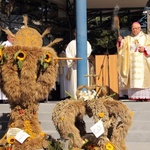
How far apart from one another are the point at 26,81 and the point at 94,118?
0.93m

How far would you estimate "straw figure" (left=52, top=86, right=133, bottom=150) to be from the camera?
14.9 feet

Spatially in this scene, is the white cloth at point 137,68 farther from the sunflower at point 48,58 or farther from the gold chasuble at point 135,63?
the sunflower at point 48,58

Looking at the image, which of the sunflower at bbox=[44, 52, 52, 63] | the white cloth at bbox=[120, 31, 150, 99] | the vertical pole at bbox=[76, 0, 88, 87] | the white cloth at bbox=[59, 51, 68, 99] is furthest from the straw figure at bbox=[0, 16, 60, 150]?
the white cloth at bbox=[59, 51, 68, 99]

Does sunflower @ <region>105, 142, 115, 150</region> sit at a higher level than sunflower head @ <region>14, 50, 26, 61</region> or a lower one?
lower

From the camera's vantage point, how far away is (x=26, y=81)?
191 inches

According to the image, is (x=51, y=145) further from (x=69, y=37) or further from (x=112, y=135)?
(x=69, y=37)

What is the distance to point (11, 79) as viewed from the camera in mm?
4844

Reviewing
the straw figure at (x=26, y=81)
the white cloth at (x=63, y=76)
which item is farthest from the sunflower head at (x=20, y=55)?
the white cloth at (x=63, y=76)

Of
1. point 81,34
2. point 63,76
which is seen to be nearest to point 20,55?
→ point 81,34

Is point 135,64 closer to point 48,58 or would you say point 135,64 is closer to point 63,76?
point 63,76

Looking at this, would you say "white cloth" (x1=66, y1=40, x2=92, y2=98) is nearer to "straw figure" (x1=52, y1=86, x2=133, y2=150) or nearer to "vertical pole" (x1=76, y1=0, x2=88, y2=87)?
"vertical pole" (x1=76, y1=0, x2=88, y2=87)

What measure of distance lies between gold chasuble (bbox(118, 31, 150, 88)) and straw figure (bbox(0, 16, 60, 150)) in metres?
3.39

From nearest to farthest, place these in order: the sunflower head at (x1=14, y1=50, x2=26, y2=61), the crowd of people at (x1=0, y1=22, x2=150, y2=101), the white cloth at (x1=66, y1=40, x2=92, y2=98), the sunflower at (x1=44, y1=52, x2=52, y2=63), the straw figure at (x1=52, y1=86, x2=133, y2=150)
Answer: the straw figure at (x1=52, y1=86, x2=133, y2=150), the sunflower head at (x1=14, y1=50, x2=26, y2=61), the sunflower at (x1=44, y1=52, x2=52, y2=63), the crowd of people at (x1=0, y1=22, x2=150, y2=101), the white cloth at (x1=66, y1=40, x2=92, y2=98)

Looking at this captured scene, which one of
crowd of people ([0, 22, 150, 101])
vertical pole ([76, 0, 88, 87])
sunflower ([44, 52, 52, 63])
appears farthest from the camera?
crowd of people ([0, 22, 150, 101])
